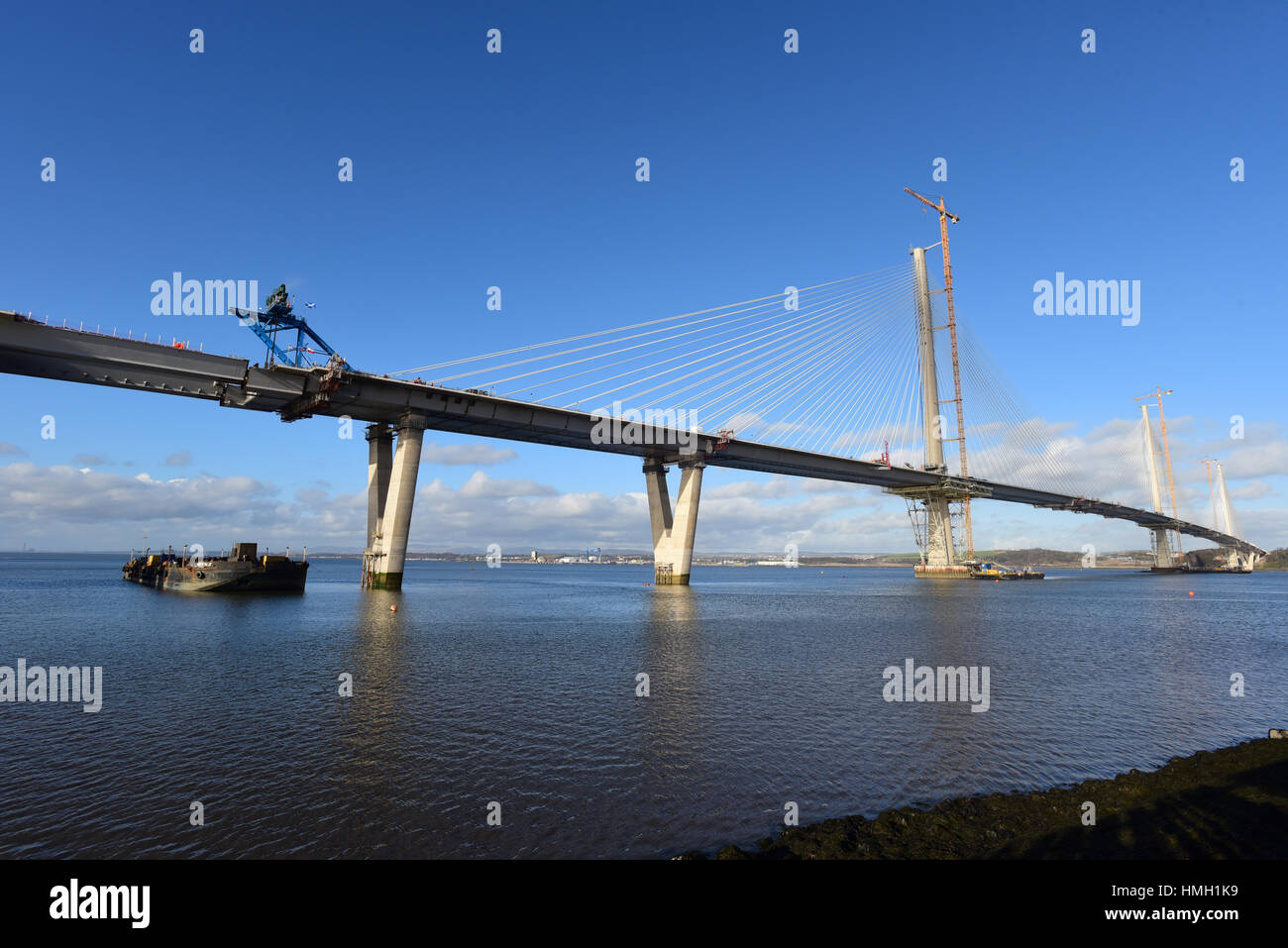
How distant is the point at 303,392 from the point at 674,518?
51.1m

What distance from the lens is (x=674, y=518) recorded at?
94188mm

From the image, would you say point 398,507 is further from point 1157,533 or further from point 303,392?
point 1157,533

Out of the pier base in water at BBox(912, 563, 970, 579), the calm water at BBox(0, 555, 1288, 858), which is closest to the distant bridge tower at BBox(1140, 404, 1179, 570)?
the pier base in water at BBox(912, 563, 970, 579)

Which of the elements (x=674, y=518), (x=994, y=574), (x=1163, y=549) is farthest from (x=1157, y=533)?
(x=674, y=518)

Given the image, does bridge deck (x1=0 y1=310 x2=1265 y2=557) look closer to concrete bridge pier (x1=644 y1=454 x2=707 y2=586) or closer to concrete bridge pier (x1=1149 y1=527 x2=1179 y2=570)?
concrete bridge pier (x1=644 y1=454 x2=707 y2=586)

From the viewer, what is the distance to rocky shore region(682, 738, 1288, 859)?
10703mm

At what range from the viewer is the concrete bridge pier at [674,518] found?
299 feet

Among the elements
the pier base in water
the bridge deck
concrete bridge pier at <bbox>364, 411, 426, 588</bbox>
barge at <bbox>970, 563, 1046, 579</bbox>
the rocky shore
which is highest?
the bridge deck

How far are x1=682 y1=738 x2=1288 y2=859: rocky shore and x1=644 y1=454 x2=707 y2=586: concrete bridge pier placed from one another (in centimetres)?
7683

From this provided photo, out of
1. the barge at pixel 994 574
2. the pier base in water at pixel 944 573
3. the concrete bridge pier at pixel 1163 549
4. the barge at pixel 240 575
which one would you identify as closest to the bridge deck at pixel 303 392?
the barge at pixel 240 575

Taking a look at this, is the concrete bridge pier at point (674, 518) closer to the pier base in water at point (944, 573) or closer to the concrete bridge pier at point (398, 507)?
the concrete bridge pier at point (398, 507)
